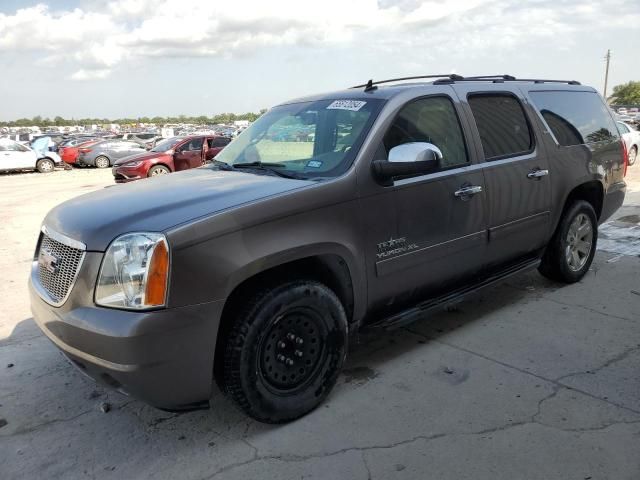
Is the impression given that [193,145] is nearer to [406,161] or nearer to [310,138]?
[310,138]

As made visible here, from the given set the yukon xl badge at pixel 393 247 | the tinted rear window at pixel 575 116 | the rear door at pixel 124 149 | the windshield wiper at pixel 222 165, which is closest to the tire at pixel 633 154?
the tinted rear window at pixel 575 116

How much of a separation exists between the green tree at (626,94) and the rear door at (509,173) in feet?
391

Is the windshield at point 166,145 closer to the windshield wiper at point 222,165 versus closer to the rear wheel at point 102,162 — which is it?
the rear wheel at point 102,162

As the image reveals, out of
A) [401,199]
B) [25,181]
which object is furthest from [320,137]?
[25,181]

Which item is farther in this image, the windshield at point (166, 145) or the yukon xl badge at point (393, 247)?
the windshield at point (166, 145)

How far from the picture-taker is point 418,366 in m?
3.74

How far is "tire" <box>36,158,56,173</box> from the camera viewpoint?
920 inches

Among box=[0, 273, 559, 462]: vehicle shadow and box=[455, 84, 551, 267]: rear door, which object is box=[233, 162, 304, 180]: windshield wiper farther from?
box=[455, 84, 551, 267]: rear door

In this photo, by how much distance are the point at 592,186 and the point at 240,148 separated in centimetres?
345

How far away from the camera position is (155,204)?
2941 mm

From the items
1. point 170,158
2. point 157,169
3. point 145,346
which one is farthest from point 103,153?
point 145,346

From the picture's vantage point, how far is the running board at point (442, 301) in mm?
3532

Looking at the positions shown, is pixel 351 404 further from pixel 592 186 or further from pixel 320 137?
pixel 592 186

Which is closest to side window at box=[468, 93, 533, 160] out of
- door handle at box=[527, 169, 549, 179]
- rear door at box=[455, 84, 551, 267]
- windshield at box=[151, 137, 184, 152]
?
rear door at box=[455, 84, 551, 267]
